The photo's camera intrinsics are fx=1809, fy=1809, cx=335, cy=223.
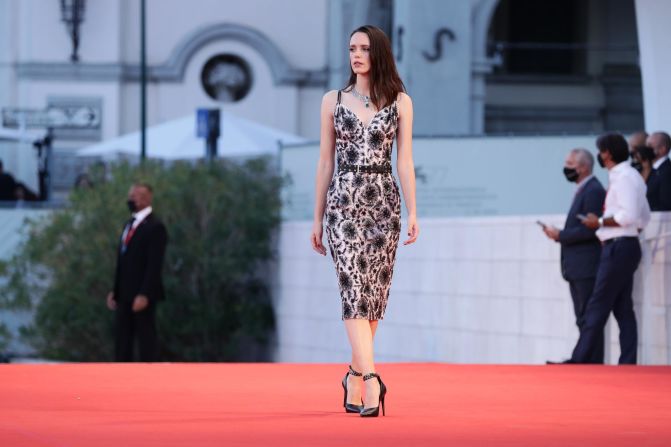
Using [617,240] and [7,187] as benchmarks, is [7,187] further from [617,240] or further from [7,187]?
[617,240]

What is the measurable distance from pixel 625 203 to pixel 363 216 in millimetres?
5102

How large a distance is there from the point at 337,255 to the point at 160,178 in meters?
15.6

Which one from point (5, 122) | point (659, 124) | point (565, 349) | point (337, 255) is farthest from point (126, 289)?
point (5, 122)

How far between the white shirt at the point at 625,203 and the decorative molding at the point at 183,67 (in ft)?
79.1

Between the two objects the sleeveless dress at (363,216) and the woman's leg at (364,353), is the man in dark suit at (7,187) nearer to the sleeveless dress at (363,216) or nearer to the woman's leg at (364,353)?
the sleeveless dress at (363,216)

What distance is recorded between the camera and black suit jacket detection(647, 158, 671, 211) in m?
15.7

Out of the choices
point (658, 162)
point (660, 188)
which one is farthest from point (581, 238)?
point (658, 162)

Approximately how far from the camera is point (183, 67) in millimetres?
38062

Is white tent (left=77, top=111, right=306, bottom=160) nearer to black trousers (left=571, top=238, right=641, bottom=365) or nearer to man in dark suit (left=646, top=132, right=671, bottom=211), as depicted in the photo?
man in dark suit (left=646, top=132, right=671, bottom=211)

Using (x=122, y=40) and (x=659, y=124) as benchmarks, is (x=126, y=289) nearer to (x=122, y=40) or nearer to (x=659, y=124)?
(x=659, y=124)

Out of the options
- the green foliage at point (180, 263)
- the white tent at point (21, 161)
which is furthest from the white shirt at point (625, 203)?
the white tent at point (21, 161)

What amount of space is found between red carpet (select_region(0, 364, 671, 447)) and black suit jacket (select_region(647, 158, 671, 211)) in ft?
8.91

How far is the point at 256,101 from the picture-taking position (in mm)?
38281

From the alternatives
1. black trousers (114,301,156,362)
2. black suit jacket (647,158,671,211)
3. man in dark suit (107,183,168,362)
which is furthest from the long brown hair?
black trousers (114,301,156,362)
